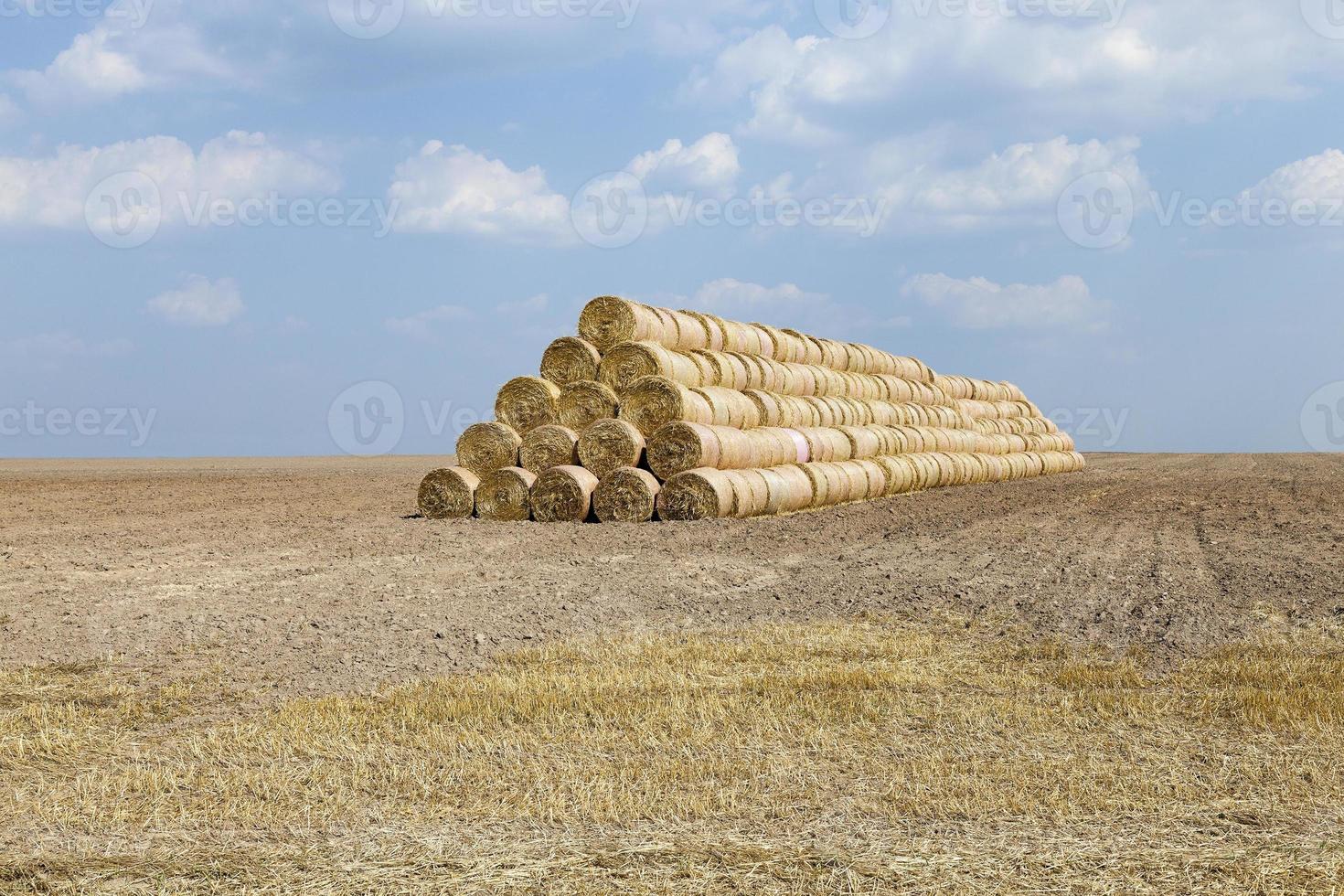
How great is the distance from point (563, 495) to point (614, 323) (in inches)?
109

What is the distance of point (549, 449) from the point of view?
16.2 metres

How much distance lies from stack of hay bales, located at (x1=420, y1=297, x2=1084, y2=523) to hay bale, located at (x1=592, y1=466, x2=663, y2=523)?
0.05ft

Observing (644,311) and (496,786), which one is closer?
(496,786)

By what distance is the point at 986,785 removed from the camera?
16.2ft

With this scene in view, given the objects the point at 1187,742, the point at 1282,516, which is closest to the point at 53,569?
the point at 1187,742

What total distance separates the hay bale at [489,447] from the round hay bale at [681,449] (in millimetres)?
1957

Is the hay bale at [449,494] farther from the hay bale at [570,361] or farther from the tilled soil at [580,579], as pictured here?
the hay bale at [570,361]

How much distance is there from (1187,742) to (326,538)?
1037cm

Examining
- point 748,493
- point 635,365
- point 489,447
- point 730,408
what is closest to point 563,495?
point 489,447

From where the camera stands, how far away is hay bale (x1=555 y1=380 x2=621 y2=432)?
1638cm

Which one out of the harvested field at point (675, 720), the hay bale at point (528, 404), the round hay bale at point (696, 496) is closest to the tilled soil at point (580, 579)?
the harvested field at point (675, 720)

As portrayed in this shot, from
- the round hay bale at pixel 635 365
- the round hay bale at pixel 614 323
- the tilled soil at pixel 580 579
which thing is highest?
the round hay bale at pixel 614 323

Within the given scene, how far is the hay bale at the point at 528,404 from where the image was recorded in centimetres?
1670

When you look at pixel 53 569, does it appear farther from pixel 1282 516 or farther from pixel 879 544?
pixel 1282 516
